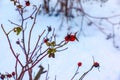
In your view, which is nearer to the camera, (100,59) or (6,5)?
(100,59)

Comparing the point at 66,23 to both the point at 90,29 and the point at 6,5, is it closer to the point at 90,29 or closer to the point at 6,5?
the point at 90,29

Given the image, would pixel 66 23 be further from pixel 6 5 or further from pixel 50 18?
pixel 6 5

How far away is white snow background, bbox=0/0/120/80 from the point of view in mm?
3019

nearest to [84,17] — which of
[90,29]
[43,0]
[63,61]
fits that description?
[90,29]

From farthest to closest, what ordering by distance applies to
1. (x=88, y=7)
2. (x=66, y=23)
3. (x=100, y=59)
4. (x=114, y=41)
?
(x=88, y=7)
(x=66, y=23)
(x=114, y=41)
(x=100, y=59)

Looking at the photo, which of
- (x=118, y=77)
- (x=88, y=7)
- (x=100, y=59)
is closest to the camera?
(x=118, y=77)

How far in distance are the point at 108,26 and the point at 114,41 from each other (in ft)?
0.86

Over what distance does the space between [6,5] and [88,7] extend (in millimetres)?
887

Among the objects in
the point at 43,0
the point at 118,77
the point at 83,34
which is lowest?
the point at 118,77

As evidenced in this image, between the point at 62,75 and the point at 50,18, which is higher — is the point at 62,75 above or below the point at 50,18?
below

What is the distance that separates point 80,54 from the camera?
3.23 metres

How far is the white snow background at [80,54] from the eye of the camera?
9.90 ft

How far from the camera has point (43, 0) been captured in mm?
3738

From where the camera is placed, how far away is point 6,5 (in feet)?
12.7
